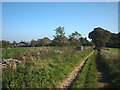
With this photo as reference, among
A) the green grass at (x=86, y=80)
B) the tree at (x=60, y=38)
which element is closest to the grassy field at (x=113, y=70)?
the green grass at (x=86, y=80)

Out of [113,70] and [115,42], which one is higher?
[115,42]

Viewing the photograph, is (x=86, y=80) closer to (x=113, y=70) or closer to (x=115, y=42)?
(x=113, y=70)

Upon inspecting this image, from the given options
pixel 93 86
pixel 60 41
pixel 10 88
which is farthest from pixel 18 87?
pixel 60 41

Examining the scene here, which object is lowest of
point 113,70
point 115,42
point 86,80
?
point 86,80

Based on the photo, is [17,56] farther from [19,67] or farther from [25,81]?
[25,81]

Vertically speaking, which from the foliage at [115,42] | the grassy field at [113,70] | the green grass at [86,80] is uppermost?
the foliage at [115,42]

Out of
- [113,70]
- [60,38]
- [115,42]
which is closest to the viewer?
[113,70]

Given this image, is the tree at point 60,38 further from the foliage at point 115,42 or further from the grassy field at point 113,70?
the grassy field at point 113,70

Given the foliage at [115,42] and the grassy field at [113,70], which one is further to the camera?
the foliage at [115,42]

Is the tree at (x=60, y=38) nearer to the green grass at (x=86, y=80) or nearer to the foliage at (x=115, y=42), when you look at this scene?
the foliage at (x=115, y=42)

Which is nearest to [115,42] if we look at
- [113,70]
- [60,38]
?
[60,38]

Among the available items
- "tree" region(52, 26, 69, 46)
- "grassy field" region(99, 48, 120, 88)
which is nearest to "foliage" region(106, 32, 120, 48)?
"tree" region(52, 26, 69, 46)

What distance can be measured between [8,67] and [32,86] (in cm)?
233

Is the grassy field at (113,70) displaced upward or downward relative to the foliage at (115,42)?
downward
